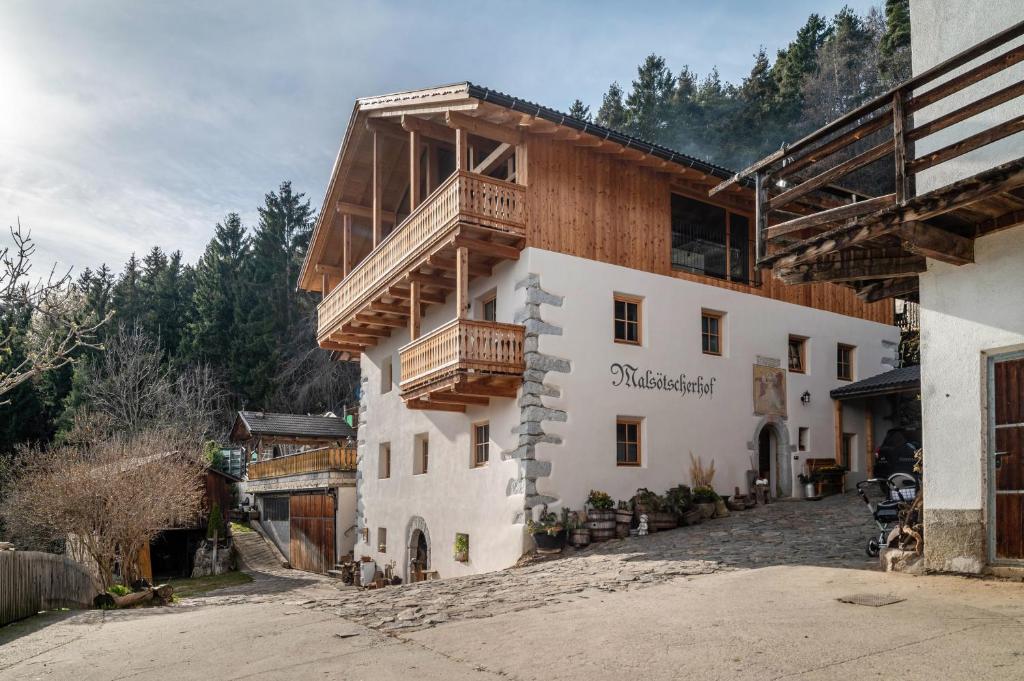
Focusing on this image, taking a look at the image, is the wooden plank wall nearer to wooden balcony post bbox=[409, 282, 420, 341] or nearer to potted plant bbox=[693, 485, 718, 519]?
wooden balcony post bbox=[409, 282, 420, 341]

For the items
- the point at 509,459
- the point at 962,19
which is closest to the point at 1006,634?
the point at 962,19

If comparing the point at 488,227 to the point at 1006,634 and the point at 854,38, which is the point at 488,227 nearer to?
the point at 1006,634

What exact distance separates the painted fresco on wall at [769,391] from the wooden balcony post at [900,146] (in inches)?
469

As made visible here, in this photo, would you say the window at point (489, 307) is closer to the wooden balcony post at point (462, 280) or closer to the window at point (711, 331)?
the wooden balcony post at point (462, 280)

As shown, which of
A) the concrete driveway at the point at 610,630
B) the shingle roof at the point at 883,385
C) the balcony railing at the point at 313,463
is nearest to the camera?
the concrete driveway at the point at 610,630

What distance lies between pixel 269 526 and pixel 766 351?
23.9 meters

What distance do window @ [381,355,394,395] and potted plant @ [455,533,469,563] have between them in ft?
21.6

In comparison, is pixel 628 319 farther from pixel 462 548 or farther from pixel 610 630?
pixel 610 630

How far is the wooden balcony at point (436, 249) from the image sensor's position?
53.6ft

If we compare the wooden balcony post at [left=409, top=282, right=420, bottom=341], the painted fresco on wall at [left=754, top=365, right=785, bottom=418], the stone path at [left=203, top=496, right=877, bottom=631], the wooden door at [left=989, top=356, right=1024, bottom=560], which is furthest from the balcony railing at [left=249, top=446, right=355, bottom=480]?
the wooden door at [left=989, top=356, right=1024, bottom=560]

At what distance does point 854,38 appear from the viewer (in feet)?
146

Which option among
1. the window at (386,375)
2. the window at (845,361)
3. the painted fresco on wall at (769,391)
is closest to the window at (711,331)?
the painted fresco on wall at (769,391)

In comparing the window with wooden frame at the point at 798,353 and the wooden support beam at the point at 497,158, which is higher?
the wooden support beam at the point at 497,158

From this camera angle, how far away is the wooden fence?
41.9 feet
